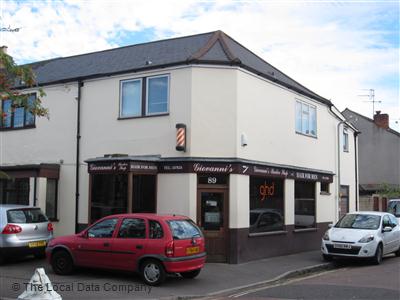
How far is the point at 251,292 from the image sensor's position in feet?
37.0

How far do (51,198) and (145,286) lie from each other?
24.5 feet

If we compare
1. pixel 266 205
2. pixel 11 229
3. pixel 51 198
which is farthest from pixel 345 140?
pixel 11 229

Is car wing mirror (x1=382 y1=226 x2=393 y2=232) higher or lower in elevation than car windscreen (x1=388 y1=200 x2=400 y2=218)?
lower

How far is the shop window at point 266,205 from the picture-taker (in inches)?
638

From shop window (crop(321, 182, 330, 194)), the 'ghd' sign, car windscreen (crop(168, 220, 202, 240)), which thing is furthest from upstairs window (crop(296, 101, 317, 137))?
car windscreen (crop(168, 220, 202, 240))

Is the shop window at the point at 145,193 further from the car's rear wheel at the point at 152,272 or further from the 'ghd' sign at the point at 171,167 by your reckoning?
the car's rear wheel at the point at 152,272

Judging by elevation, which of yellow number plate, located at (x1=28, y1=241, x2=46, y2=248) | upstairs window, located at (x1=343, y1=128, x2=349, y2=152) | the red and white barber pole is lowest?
yellow number plate, located at (x1=28, y1=241, x2=46, y2=248)

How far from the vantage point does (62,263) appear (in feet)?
40.2

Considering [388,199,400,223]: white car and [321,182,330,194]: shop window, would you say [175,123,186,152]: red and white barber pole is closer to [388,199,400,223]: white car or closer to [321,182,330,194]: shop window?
[321,182,330,194]: shop window

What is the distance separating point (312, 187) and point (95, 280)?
420 inches

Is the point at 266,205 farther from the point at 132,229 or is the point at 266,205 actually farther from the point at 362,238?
the point at 132,229

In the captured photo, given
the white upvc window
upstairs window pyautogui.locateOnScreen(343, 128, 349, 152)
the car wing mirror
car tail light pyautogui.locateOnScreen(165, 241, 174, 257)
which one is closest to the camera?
car tail light pyautogui.locateOnScreen(165, 241, 174, 257)

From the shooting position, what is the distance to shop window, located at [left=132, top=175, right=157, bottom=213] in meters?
15.4

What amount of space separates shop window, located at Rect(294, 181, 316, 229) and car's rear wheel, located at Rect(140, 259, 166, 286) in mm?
8523
